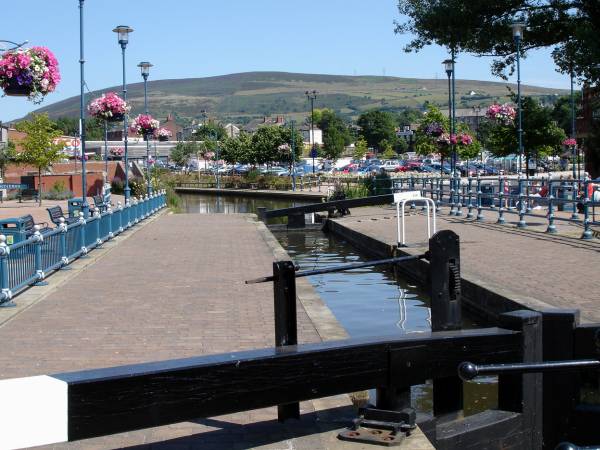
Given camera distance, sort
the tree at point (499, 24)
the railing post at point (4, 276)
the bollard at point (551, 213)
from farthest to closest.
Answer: the tree at point (499, 24), the bollard at point (551, 213), the railing post at point (4, 276)

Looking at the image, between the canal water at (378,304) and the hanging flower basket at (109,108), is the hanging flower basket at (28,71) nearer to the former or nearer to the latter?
the canal water at (378,304)

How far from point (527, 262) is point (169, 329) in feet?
25.9

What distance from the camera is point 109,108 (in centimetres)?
2902

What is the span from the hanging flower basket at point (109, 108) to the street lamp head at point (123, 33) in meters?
3.04

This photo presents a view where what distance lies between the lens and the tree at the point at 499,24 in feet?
84.3

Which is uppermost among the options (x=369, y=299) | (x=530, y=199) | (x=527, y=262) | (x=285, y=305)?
(x=530, y=199)

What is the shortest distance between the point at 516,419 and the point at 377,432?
99cm

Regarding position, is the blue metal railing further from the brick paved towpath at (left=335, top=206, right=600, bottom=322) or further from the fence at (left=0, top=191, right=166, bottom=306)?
the fence at (left=0, top=191, right=166, bottom=306)

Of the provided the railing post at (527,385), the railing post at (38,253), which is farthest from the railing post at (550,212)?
the railing post at (527,385)

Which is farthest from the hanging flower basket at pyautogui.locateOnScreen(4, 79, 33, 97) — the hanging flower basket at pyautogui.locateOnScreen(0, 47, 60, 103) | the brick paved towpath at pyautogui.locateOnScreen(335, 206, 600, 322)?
the brick paved towpath at pyautogui.locateOnScreen(335, 206, 600, 322)

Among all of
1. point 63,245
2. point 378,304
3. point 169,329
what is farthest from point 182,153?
point 169,329

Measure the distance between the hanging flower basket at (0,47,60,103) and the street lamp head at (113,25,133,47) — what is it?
1650 cm

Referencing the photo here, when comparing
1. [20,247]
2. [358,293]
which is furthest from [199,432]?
[358,293]

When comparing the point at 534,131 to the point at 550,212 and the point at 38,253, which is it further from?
the point at 38,253
